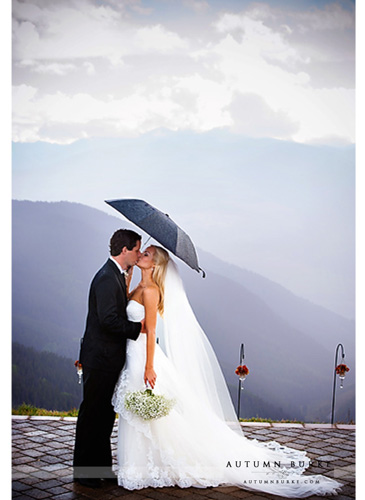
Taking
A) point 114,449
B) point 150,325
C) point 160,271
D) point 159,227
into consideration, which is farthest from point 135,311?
point 114,449

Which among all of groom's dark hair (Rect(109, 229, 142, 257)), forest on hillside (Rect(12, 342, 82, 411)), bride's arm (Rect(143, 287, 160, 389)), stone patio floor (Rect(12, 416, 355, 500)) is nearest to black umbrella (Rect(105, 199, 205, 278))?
groom's dark hair (Rect(109, 229, 142, 257))

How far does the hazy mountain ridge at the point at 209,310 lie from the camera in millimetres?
5816

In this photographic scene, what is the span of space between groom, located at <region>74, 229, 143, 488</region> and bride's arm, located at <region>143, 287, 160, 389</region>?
0.22ft

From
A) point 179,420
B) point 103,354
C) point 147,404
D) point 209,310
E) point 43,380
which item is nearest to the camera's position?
point 147,404

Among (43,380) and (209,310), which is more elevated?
(209,310)

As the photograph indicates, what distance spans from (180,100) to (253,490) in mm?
2823

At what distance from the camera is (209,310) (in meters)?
6.04

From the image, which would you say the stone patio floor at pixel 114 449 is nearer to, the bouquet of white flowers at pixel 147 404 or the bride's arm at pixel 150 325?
the bouquet of white flowers at pixel 147 404

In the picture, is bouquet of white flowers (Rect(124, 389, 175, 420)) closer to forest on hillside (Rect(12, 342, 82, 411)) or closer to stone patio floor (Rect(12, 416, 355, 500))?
stone patio floor (Rect(12, 416, 355, 500))

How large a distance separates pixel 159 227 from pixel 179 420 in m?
1.20

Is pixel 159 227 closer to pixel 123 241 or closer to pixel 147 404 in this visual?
pixel 123 241
